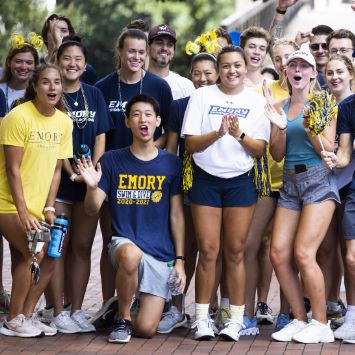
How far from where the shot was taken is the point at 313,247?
8891 mm

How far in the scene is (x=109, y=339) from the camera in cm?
895

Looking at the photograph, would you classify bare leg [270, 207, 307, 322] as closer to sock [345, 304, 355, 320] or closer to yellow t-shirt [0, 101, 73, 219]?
sock [345, 304, 355, 320]

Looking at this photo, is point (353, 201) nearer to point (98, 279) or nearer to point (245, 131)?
point (245, 131)

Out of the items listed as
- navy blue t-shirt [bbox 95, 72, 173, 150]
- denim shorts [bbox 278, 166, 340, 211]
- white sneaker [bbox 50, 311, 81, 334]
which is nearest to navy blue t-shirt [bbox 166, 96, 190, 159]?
navy blue t-shirt [bbox 95, 72, 173, 150]

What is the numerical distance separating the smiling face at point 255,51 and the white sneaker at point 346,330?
249 cm

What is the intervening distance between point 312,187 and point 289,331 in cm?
114

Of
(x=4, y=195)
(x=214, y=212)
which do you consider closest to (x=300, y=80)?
(x=214, y=212)

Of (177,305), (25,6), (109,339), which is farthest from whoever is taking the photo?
(25,6)

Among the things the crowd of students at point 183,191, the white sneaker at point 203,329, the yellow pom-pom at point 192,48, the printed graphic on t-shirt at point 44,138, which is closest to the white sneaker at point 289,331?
the crowd of students at point 183,191

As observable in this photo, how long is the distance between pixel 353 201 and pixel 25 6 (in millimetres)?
20849

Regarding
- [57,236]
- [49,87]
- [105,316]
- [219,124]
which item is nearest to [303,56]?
[219,124]

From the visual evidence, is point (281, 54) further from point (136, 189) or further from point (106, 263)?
point (106, 263)

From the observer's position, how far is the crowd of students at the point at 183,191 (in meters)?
8.93

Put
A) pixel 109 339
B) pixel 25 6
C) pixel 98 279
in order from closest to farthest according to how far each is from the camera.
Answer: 1. pixel 109 339
2. pixel 98 279
3. pixel 25 6
